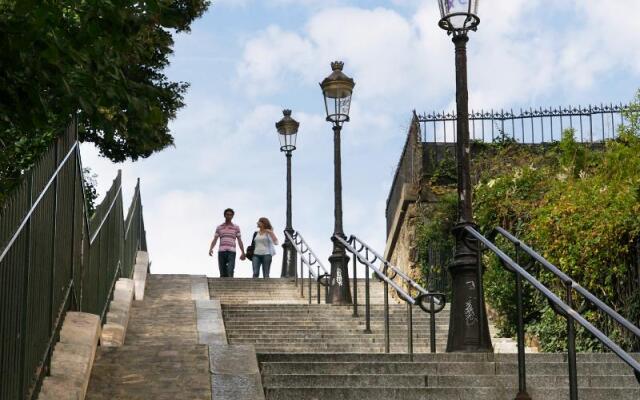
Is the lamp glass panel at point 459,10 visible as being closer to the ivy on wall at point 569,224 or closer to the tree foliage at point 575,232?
the ivy on wall at point 569,224

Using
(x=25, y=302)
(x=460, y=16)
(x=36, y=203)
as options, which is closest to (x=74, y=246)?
(x=36, y=203)

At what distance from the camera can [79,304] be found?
340 inches

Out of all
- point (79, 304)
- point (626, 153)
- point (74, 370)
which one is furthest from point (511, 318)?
point (74, 370)

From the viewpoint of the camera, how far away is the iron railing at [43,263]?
5.56m

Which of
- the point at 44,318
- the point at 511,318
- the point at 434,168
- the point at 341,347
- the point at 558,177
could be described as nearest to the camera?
the point at 44,318

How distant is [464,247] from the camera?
378 inches

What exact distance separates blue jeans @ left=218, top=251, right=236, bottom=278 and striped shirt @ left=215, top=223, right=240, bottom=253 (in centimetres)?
7

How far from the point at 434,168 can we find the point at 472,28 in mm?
9873

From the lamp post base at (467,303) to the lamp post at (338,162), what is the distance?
6.12m

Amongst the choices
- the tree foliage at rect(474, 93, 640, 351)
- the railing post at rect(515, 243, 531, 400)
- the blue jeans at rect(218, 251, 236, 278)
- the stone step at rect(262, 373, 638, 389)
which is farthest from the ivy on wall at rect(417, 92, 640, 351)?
the blue jeans at rect(218, 251, 236, 278)

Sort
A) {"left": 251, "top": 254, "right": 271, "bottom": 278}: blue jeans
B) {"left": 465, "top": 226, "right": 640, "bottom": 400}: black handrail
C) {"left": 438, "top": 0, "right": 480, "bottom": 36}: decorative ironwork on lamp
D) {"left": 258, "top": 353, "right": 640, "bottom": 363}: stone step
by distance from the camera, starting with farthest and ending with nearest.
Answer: {"left": 251, "top": 254, "right": 271, "bottom": 278}: blue jeans < {"left": 438, "top": 0, "right": 480, "bottom": 36}: decorative ironwork on lamp < {"left": 258, "top": 353, "right": 640, "bottom": 363}: stone step < {"left": 465, "top": 226, "right": 640, "bottom": 400}: black handrail

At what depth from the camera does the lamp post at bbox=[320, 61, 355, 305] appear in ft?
51.5

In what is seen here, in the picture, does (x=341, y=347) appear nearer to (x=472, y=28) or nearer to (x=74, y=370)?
(x=472, y=28)

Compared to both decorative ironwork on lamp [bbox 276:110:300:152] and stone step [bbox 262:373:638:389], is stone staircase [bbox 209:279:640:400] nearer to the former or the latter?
stone step [bbox 262:373:638:389]
